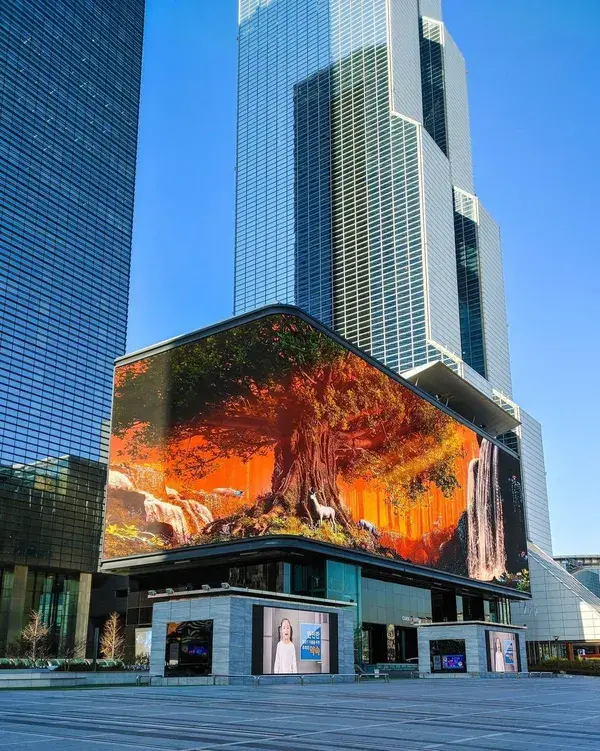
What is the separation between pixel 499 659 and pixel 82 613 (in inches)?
2676

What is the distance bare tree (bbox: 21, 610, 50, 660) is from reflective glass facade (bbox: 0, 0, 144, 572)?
15.6ft

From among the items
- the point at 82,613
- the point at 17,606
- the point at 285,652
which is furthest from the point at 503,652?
the point at 82,613

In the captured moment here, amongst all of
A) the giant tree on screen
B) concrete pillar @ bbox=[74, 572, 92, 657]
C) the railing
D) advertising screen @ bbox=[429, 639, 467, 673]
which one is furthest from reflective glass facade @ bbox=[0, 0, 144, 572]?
the railing

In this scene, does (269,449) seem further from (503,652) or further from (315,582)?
(503,652)

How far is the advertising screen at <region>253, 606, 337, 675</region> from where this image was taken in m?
43.6

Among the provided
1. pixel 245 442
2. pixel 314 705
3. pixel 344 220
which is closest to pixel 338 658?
pixel 245 442

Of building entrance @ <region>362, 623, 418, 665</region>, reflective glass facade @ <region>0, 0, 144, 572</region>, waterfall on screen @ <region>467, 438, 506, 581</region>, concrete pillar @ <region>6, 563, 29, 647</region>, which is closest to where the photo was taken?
building entrance @ <region>362, 623, 418, 665</region>

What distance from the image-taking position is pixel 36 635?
9250 cm

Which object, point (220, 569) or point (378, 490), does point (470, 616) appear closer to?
point (378, 490)

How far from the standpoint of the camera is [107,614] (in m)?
120

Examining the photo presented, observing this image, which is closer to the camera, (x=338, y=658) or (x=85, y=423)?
(x=338, y=658)

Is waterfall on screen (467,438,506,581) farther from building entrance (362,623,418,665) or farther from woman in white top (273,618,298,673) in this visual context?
woman in white top (273,618,298,673)

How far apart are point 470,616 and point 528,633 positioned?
5113cm

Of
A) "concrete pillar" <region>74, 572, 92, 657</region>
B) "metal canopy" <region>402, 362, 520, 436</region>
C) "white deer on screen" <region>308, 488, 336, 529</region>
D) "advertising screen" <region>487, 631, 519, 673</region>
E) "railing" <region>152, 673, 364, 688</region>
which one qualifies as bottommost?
"railing" <region>152, 673, 364, 688</region>
